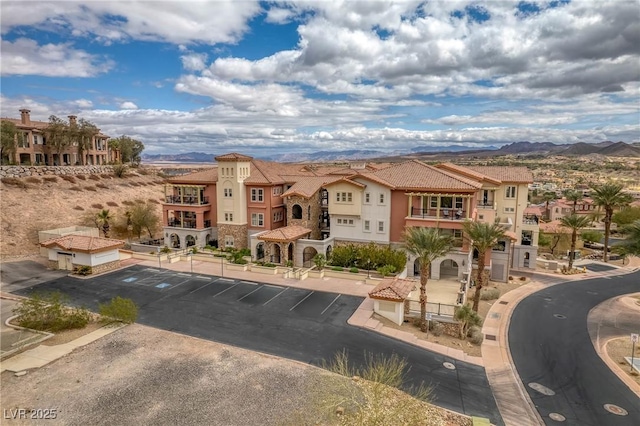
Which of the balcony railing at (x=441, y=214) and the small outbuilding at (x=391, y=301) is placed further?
the balcony railing at (x=441, y=214)

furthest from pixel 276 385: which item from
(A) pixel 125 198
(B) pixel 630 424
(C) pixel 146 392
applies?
(A) pixel 125 198

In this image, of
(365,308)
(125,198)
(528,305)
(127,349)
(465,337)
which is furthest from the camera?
(125,198)

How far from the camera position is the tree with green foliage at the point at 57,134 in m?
68.4

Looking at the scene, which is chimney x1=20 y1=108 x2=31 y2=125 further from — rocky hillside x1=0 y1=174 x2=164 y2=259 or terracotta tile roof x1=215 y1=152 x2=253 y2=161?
terracotta tile roof x1=215 y1=152 x2=253 y2=161

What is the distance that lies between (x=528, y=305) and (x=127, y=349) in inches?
1158

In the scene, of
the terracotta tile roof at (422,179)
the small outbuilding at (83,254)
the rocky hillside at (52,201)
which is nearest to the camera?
the terracotta tile roof at (422,179)

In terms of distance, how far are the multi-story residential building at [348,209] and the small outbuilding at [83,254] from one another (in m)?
10.0

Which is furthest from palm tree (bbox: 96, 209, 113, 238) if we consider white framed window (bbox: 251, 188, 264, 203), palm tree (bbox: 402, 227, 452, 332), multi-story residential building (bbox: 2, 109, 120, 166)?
palm tree (bbox: 402, 227, 452, 332)

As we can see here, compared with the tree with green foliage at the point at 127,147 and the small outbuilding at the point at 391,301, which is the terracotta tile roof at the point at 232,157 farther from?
the tree with green foliage at the point at 127,147

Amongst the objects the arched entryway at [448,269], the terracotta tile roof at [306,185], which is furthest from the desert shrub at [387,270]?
the terracotta tile roof at [306,185]

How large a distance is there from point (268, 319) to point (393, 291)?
8633mm

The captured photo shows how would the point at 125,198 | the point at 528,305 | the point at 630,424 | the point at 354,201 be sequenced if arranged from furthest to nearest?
the point at 125,198 → the point at 354,201 → the point at 528,305 → the point at 630,424

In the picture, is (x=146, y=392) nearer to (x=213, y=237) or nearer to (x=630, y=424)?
(x=630, y=424)

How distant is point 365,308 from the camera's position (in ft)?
91.5
